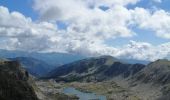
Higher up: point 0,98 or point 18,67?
point 18,67

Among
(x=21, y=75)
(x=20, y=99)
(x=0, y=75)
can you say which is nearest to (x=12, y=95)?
(x=20, y=99)

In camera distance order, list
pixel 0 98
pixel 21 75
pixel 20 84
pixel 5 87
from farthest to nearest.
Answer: pixel 21 75 → pixel 20 84 → pixel 5 87 → pixel 0 98

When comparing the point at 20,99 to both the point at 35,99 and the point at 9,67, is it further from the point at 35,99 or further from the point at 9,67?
the point at 9,67

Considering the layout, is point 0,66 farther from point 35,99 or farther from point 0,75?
point 35,99

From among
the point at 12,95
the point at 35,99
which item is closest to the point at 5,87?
the point at 12,95

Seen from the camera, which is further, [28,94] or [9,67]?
[9,67]

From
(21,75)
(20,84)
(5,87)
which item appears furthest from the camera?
(21,75)
